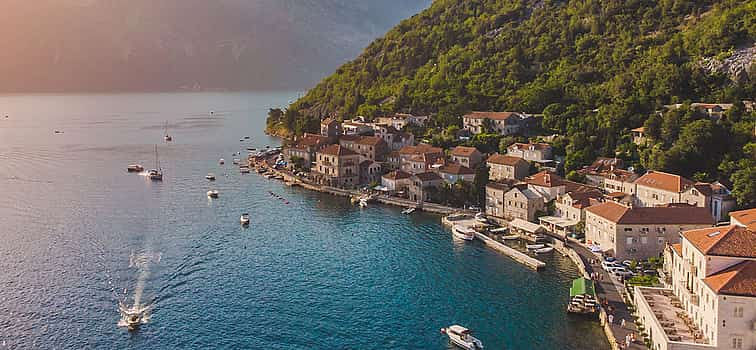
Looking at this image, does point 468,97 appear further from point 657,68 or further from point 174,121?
point 174,121

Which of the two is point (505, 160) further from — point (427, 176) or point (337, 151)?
point (337, 151)

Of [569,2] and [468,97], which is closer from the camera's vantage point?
[468,97]

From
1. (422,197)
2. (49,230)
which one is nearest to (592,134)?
(422,197)

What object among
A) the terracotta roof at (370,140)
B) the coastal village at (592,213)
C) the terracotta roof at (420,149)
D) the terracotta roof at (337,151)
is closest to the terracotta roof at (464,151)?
the coastal village at (592,213)

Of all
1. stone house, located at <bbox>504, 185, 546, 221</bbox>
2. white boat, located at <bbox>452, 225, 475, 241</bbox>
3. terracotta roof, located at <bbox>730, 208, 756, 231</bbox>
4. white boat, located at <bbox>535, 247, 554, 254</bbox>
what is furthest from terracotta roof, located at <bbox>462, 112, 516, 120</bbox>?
terracotta roof, located at <bbox>730, 208, 756, 231</bbox>

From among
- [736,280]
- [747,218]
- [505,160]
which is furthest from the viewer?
[505,160]

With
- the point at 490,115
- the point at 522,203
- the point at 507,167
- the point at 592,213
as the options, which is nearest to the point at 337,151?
the point at 490,115
